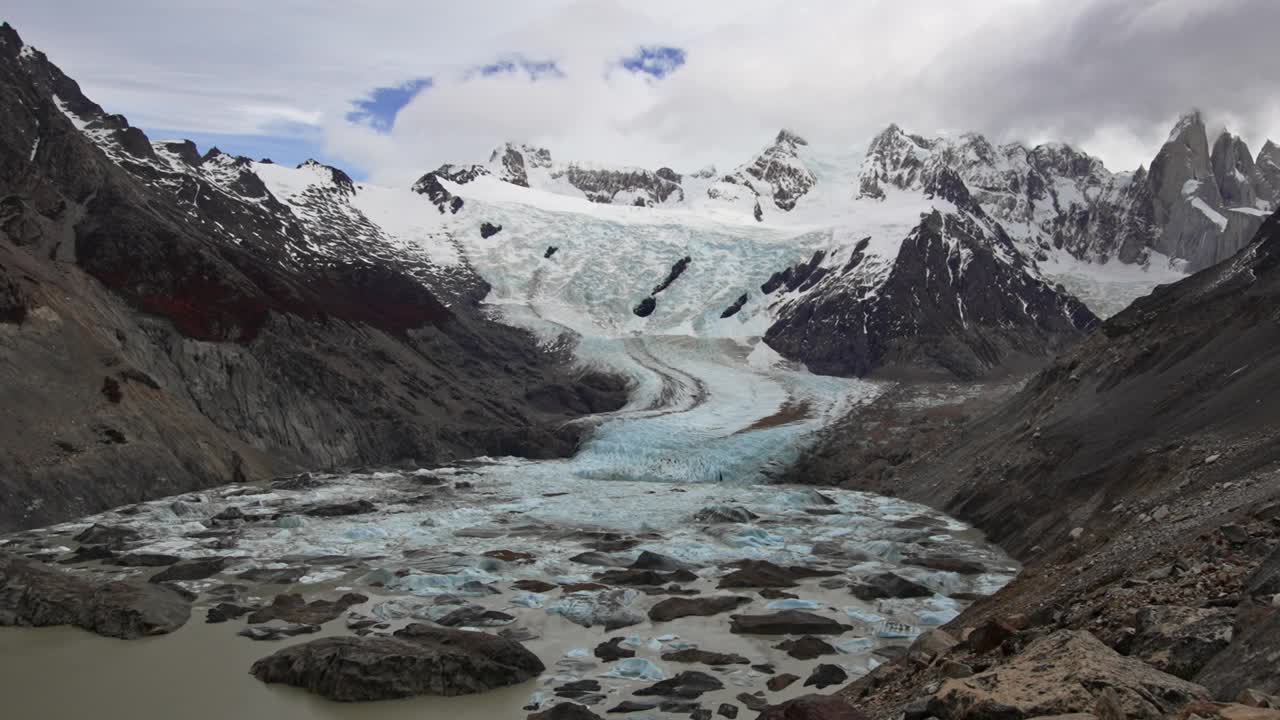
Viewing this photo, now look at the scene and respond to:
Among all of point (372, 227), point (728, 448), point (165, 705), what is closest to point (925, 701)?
point (165, 705)

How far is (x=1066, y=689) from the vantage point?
8078 millimetres

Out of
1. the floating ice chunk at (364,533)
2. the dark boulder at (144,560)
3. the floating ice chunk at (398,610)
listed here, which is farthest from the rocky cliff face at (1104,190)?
the floating ice chunk at (398,610)

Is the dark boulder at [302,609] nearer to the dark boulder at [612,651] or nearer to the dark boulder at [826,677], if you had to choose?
the dark boulder at [612,651]

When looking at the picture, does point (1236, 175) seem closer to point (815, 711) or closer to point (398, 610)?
point (398, 610)

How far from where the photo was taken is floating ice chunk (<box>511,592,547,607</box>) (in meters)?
21.7

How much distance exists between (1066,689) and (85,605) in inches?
692

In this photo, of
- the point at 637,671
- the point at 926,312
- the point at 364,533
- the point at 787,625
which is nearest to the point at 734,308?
the point at 926,312

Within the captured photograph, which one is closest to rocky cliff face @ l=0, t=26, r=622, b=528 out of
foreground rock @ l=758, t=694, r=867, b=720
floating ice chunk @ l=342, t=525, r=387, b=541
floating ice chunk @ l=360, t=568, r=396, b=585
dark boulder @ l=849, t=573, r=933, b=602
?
floating ice chunk @ l=342, t=525, r=387, b=541

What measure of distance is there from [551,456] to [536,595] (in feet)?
105

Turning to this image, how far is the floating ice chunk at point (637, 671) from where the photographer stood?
16609mm

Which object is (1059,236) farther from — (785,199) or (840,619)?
(840,619)

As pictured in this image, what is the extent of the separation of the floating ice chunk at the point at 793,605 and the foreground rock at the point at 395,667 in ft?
20.8

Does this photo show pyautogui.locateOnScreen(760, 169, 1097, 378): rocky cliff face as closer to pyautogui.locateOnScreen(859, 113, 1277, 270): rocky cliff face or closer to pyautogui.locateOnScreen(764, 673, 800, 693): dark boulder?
pyautogui.locateOnScreen(859, 113, 1277, 270): rocky cliff face

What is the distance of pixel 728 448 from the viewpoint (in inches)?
2013
